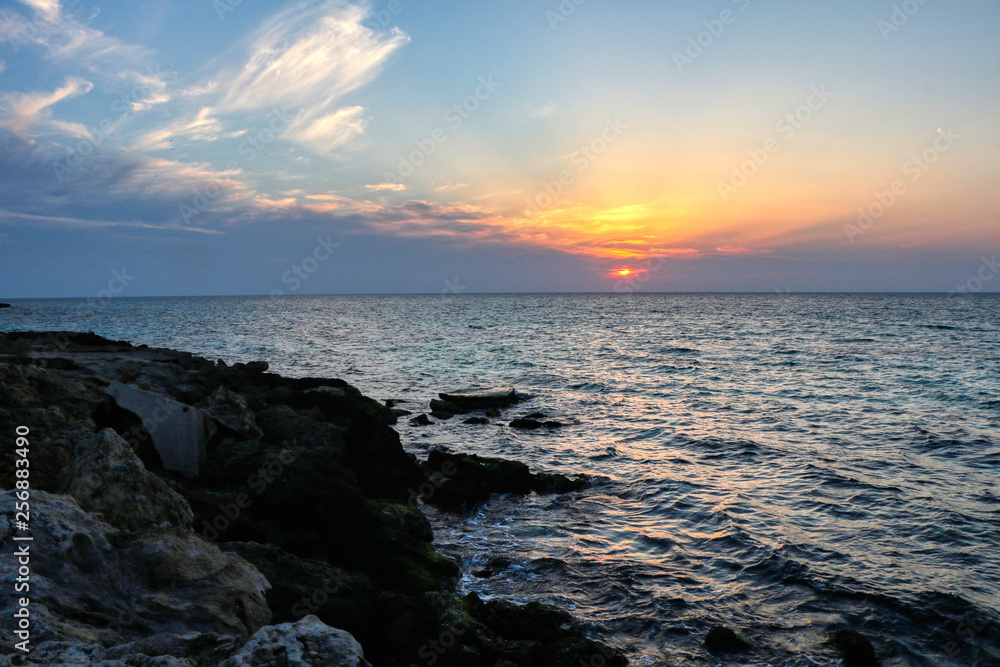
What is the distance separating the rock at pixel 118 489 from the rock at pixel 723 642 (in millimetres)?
7841

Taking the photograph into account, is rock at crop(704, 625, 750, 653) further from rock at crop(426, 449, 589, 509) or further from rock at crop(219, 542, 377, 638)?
rock at crop(426, 449, 589, 509)

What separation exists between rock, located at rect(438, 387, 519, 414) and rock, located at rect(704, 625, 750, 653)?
18015mm

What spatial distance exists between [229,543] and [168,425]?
4458 mm

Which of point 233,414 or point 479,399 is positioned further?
point 479,399

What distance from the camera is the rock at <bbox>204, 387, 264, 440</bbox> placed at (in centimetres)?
1323

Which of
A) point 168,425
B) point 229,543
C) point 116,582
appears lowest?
point 229,543

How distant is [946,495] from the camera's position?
49.3 feet

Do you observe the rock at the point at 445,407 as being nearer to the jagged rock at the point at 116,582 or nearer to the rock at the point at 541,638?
the rock at the point at 541,638

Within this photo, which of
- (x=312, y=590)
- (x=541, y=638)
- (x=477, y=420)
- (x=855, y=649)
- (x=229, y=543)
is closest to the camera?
(x=312, y=590)

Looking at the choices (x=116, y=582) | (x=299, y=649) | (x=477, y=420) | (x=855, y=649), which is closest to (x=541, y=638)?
(x=855, y=649)

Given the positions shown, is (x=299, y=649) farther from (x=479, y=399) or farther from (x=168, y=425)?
(x=479, y=399)

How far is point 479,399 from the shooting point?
27.1 metres

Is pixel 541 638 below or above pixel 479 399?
below

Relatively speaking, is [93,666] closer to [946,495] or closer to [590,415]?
[946,495]
